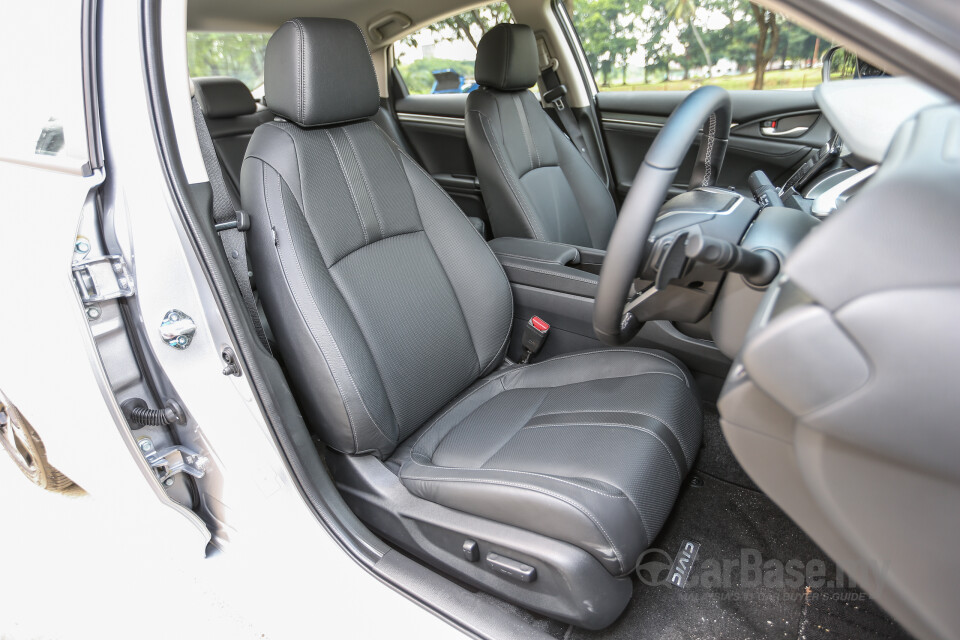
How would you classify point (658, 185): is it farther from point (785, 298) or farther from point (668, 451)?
point (668, 451)

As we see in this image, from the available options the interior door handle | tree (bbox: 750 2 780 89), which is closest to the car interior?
tree (bbox: 750 2 780 89)

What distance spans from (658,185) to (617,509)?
1.77 feet

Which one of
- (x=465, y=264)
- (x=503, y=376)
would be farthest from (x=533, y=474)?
(x=465, y=264)

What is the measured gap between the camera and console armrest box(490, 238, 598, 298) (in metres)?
1.70

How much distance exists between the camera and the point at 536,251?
6.22 ft

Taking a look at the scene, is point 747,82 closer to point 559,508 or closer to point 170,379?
point 559,508

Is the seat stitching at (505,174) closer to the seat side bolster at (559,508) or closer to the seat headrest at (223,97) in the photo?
the seat headrest at (223,97)

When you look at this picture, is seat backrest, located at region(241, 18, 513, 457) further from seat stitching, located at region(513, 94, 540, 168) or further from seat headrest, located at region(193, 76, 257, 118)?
seat headrest, located at region(193, 76, 257, 118)

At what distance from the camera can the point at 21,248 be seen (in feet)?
3.77

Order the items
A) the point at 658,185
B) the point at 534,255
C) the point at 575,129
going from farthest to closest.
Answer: the point at 575,129, the point at 534,255, the point at 658,185

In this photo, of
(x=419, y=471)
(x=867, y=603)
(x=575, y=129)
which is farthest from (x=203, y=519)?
(x=575, y=129)

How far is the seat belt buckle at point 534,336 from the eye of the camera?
5.85 ft

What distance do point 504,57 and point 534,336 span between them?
1.07m

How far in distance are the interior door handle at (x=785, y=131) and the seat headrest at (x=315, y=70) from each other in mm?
1798
